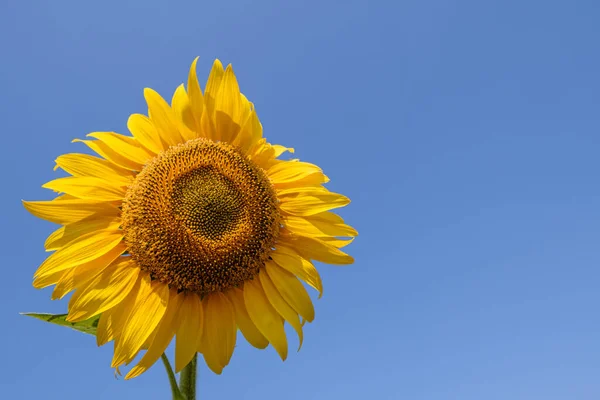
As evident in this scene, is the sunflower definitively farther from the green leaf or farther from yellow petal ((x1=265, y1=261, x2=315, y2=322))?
the green leaf

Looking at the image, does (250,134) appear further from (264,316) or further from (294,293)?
(264,316)

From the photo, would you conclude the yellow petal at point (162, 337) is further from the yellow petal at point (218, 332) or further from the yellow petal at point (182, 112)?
the yellow petal at point (182, 112)

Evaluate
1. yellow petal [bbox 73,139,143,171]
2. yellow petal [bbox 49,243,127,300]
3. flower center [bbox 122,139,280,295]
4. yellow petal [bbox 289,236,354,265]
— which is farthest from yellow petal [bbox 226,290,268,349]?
yellow petal [bbox 73,139,143,171]

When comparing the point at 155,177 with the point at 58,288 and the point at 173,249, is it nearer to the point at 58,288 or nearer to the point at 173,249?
the point at 173,249

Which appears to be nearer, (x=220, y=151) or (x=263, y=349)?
(x=263, y=349)

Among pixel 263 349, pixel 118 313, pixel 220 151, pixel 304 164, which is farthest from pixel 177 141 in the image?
pixel 263 349

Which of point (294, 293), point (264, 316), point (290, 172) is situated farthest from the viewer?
point (290, 172)

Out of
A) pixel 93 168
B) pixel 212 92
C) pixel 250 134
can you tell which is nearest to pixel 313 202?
pixel 250 134
